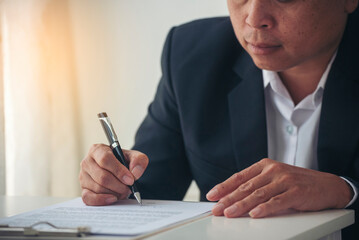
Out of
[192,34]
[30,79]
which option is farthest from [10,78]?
[192,34]

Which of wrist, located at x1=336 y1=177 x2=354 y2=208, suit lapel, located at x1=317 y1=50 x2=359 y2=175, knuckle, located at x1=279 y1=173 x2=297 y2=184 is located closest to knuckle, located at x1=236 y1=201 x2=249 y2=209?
knuckle, located at x1=279 y1=173 x2=297 y2=184

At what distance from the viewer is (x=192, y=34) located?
184 cm

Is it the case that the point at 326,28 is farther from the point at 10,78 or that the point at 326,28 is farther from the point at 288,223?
the point at 10,78

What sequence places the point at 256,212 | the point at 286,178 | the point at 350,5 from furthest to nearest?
the point at 350,5 < the point at 286,178 < the point at 256,212

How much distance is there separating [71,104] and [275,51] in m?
1.81

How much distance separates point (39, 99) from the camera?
279 centimetres

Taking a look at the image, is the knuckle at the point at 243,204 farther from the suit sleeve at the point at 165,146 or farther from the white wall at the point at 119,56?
the white wall at the point at 119,56

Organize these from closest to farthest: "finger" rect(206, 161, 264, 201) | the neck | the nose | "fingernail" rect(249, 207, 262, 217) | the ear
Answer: "fingernail" rect(249, 207, 262, 217), "finger" rect(206, 161, 264, 201), the nose, the ear, the neck

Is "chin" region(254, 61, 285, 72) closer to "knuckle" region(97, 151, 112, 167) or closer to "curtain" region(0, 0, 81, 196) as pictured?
"knuckle" region(97, 151, 112, 167)

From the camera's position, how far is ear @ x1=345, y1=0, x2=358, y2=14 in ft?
5.04

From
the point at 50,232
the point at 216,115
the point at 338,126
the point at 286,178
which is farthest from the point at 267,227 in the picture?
the point at 216,115

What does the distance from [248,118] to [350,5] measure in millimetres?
430

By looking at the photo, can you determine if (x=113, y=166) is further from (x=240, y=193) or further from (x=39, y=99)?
(x=39, y=99)

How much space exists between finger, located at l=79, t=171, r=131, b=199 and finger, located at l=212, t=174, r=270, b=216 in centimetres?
26
